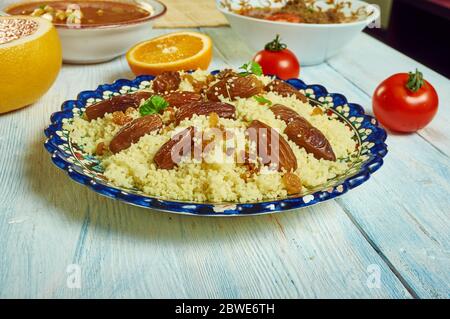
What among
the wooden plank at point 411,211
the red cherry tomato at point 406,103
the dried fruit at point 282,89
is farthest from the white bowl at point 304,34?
the dried fruit at point 282,89

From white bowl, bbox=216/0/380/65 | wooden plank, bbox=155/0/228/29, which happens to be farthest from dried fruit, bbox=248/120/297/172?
wooden plank, bbox=155/0/228/29

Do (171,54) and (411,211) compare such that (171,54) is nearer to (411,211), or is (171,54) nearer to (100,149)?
(100,149)

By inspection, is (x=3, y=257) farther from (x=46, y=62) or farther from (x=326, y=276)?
(x=46, y=62)

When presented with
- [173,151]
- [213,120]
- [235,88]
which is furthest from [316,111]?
[173,151]

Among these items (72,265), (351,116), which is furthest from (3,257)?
(351,116)

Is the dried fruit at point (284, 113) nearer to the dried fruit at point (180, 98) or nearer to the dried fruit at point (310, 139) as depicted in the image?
the dried fruit at point (310, 139)
